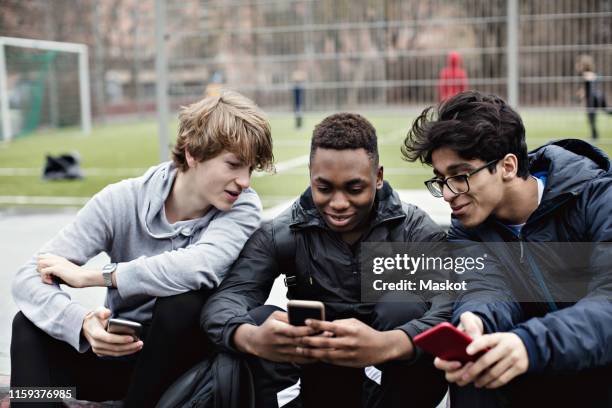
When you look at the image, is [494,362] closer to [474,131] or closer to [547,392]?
[547,392]

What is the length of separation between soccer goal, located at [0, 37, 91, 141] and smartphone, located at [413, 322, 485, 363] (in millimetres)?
16219

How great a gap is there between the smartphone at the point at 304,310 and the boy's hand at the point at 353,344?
18 millimetres

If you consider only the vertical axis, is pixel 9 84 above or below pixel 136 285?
above

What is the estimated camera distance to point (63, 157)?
10.1 meters

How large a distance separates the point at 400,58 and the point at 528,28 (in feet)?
3.88

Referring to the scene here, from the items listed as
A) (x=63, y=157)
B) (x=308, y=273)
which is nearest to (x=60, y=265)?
(x=308, y=273)

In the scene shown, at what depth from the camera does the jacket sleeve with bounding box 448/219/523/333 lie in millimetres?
2201

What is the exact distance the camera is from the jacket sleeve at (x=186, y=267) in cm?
251

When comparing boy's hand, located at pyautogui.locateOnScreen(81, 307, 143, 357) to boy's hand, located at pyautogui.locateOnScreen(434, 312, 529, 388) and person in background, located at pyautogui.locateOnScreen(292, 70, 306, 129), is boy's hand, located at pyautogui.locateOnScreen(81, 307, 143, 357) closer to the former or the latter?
boy's hand, located at pyautogui.locateOnScreen(434, 312, 529, 388)

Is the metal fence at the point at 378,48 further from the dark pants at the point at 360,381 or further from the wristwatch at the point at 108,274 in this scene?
the dark pants at the point at 360,381

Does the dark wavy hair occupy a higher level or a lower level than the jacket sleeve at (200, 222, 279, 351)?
higher

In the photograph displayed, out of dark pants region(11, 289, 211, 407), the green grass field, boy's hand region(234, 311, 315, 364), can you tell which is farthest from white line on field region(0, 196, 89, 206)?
boy's hand region(234, 311, 315, 364)

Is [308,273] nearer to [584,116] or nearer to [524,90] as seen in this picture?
[524,90]

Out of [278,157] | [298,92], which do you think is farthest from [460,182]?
[278,157]
